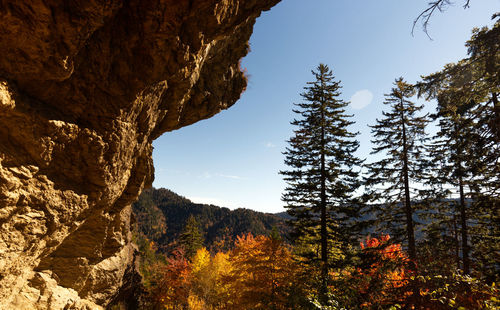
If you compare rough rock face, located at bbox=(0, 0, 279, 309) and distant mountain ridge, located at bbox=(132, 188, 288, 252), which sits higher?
rough rock face, located at bbox=(0, 0, 279, 309)

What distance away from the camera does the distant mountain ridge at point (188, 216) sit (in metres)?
132

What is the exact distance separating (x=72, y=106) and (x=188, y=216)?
160 m

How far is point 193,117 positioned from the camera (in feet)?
35.8

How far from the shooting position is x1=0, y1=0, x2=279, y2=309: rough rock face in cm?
421

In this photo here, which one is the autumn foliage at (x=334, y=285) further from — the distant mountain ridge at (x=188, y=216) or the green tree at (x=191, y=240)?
the distant mountain ridge at (x=188, y=216)

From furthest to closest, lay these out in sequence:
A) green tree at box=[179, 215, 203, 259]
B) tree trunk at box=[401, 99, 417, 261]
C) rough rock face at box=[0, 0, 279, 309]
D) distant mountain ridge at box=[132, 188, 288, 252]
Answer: distant mountain ridge at box=[132, 188, 288, 252] < green tree at box=[179, 215, 203, 259] < tree trunk at box=[401, 99, 417, 261] < rough rock face at box=[0, 0, 279, 309]

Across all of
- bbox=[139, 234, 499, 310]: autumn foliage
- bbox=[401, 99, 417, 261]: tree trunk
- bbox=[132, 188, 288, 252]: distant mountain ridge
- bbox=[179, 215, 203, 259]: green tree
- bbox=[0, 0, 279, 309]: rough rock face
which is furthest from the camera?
bbox=[132, 188, 288, 252]: distant mountain ridge

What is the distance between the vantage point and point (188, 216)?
153 metres

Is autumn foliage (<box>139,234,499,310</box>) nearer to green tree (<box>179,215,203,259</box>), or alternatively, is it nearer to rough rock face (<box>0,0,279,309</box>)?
rough rock face (<box>0,0,279,309</box>)

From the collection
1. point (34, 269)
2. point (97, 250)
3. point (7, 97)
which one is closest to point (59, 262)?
point (34, 269)

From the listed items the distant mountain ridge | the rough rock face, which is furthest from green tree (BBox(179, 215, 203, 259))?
the distant mountain ridge

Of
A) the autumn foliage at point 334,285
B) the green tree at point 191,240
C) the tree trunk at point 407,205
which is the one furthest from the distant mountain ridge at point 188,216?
the tree trunk at point 407,205

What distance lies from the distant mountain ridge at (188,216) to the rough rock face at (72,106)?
12367 cm

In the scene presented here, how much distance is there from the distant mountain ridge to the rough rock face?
12367 cm
